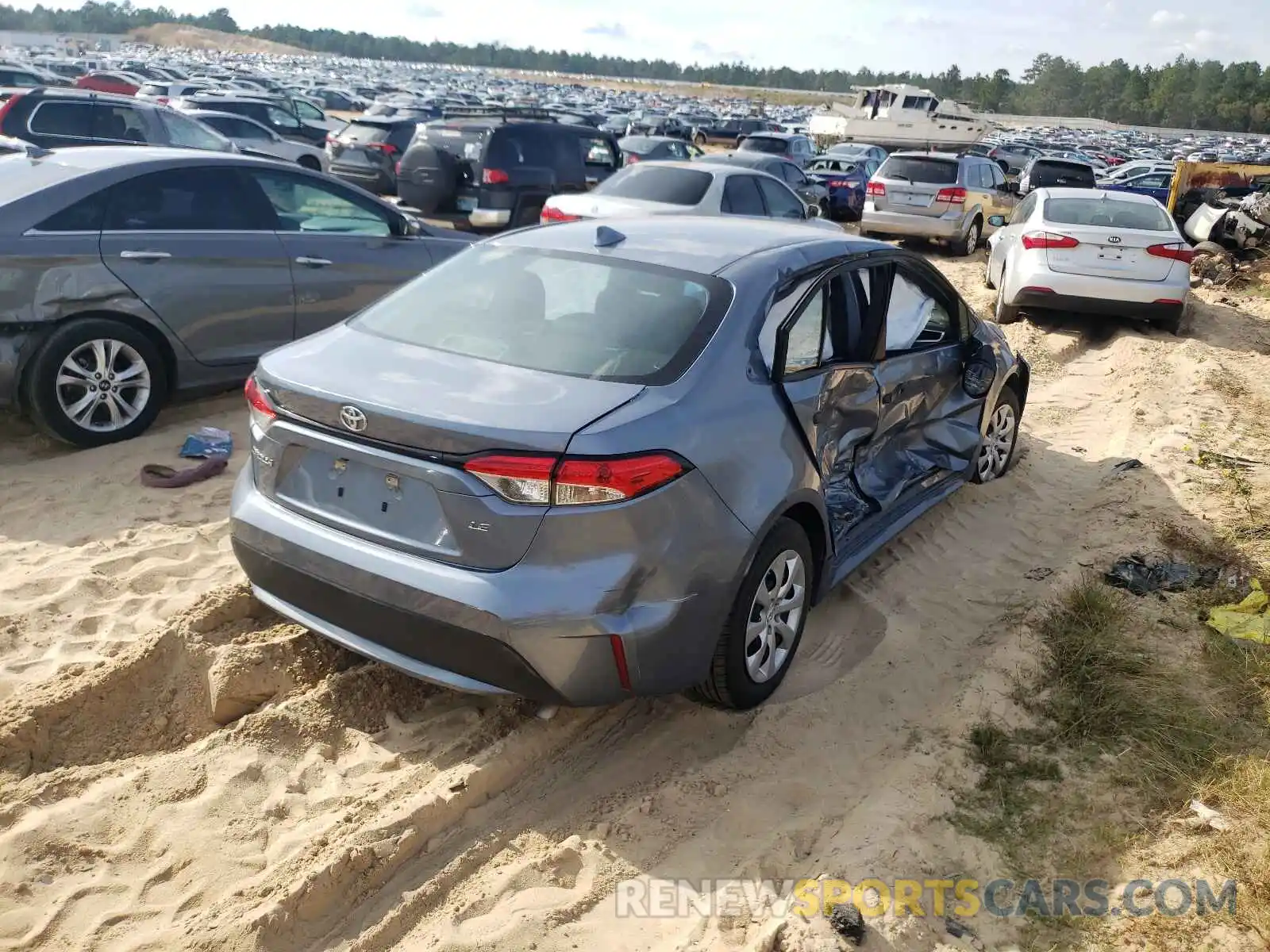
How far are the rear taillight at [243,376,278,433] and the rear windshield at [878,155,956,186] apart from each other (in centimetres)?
1430

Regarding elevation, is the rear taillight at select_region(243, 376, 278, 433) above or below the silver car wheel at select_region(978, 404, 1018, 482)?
above

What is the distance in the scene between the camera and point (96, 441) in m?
5.80

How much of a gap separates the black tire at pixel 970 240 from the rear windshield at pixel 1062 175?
6.61 metres

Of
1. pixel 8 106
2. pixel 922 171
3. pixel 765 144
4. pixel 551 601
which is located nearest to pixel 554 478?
pixel 551 601

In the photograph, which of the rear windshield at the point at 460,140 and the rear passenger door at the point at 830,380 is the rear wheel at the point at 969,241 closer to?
the rear windshield at the point at 460,140

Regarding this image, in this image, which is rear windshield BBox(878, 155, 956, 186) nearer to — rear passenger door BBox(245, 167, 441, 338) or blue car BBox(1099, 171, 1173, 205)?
blue car BBox(1099, 171, 1173, 205)

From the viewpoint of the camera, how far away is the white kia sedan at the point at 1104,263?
10.2 meters

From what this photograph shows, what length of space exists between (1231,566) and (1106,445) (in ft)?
7.79

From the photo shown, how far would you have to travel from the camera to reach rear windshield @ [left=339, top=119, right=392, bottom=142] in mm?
18750

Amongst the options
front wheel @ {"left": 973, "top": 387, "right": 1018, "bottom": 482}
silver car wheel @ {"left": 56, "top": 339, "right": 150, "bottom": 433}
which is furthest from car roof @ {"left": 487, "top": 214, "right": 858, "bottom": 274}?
silver car wheel @ {"left": 56, "top": 339, "right": 150, "bottom": 433}


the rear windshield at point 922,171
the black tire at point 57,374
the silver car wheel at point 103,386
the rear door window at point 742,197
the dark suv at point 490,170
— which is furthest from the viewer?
the rear windshield at point 922,171

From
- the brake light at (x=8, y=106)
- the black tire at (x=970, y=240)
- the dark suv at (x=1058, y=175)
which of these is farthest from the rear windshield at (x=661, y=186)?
the dark suv at (x=1058, y=175)

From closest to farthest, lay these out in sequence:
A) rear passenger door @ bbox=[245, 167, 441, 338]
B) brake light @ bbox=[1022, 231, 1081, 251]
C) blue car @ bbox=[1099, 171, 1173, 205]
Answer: rear passenger door @ bbox=[245, 167, 441, 338], brake light @ bbox=[1022, 231, 1081, 251], blue car @ bbox=[1099, 171, 1173, 205]

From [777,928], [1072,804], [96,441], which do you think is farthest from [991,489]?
[96,441]
